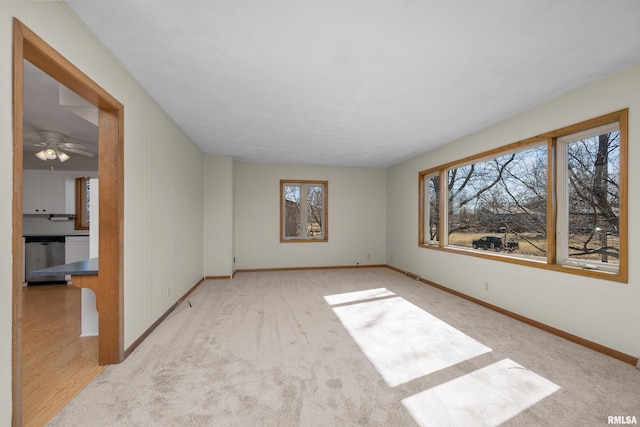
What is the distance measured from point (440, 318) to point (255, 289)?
9.96ft

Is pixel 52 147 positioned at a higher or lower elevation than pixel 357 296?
higher

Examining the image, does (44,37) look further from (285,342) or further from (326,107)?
(285,342)

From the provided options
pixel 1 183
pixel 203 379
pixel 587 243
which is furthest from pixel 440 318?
pixel 1 183

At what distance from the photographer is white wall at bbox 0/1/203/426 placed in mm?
1372

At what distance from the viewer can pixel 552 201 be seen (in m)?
3.25

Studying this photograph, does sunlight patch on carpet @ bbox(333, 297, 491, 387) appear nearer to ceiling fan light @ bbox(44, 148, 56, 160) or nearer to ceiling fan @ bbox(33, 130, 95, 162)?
ceiling fan @ bbox(33, 130, 95, 162)

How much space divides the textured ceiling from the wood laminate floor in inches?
101

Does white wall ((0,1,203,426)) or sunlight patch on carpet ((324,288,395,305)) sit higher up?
white wall ((0,1,203,426))

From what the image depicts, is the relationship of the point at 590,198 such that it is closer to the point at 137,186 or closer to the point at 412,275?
the point at 412,275

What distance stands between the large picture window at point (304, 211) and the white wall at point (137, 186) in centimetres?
225

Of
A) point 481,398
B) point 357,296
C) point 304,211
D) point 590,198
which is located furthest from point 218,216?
point 590,198

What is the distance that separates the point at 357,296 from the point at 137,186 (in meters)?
3.40

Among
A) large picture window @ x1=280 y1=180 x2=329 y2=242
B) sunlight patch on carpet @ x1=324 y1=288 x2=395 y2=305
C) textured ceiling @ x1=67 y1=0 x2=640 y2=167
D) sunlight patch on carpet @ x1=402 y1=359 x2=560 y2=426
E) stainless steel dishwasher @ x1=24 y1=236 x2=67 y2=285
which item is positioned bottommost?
sunlight patch on carpet @ x1=324 y1=288 x2=395 y2=305

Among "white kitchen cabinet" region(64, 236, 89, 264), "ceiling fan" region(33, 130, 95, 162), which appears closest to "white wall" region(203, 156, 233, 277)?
"ceiling fan" region(33, 130, 95, 162)
